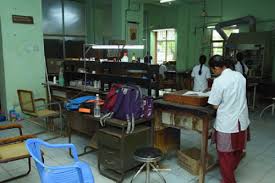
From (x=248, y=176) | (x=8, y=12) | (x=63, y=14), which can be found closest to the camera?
(x=248, y=176)

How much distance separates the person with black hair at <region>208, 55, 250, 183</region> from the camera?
2.59 meters

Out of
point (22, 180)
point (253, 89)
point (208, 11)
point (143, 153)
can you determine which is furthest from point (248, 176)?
point (208, 11)

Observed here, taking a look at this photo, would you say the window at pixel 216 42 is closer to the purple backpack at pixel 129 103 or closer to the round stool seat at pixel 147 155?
the purple backpack at pixel 129 103

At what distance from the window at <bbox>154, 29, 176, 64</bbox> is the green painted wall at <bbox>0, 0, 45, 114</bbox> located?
7.06 metres

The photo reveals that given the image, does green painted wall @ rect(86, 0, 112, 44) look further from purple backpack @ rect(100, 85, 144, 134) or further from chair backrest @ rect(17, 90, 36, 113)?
purple backpack @ rect(100, 85, 144, 134)

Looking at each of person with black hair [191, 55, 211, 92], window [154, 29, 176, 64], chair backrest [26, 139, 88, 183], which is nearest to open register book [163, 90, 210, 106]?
chair backrest [26, 139, 88, 183]

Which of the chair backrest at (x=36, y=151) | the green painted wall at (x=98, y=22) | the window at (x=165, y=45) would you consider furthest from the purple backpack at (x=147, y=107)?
the window at (x=165, y=45)

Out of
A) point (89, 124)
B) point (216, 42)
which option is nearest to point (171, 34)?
point (216, 42)

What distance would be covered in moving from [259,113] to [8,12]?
624 centimetres

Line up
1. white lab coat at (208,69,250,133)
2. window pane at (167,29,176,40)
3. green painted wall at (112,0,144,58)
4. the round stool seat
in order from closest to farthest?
the round stool seat < white lab coat at (208,69,250,133) < green painted wall at (112,0,144,58) < window pane at (167,29,176,40)

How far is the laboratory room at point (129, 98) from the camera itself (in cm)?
271

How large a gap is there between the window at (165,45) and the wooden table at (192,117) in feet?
28.5

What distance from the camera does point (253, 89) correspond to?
22.6 ft

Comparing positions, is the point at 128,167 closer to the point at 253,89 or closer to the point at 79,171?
the point at 79,171
